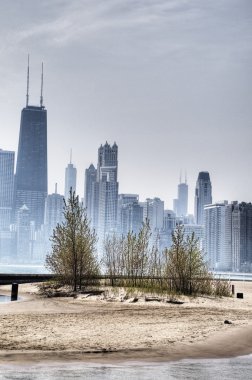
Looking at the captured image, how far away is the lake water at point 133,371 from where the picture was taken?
12312mm

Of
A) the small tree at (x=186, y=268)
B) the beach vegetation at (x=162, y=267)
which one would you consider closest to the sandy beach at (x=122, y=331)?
the small tree at (x=186, y=268)

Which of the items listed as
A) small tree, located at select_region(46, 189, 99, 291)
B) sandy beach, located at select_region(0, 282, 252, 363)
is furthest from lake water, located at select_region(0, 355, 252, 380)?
small tree, located at select_region(46, 189, 99, 291)

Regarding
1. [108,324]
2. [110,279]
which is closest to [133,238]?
[110,279]

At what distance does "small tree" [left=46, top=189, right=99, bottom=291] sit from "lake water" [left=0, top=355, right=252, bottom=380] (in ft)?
88.0

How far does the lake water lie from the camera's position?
40.4 ft

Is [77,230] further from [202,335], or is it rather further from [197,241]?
[202,335]

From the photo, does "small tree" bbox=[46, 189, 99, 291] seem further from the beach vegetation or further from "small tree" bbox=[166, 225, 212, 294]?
"small tree" bbox=[166, 225, 212, 294]

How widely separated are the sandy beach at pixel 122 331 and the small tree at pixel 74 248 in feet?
30.2

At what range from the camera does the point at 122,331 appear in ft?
65.9

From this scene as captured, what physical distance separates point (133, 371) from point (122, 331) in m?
7.05

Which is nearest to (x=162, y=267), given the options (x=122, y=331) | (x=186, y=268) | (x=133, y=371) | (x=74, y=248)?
(x=186, y=268)

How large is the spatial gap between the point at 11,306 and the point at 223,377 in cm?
1937

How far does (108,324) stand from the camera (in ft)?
72.6

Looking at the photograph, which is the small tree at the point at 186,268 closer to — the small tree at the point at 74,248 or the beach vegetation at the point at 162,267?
the beach vegetation at the point at 162,267
